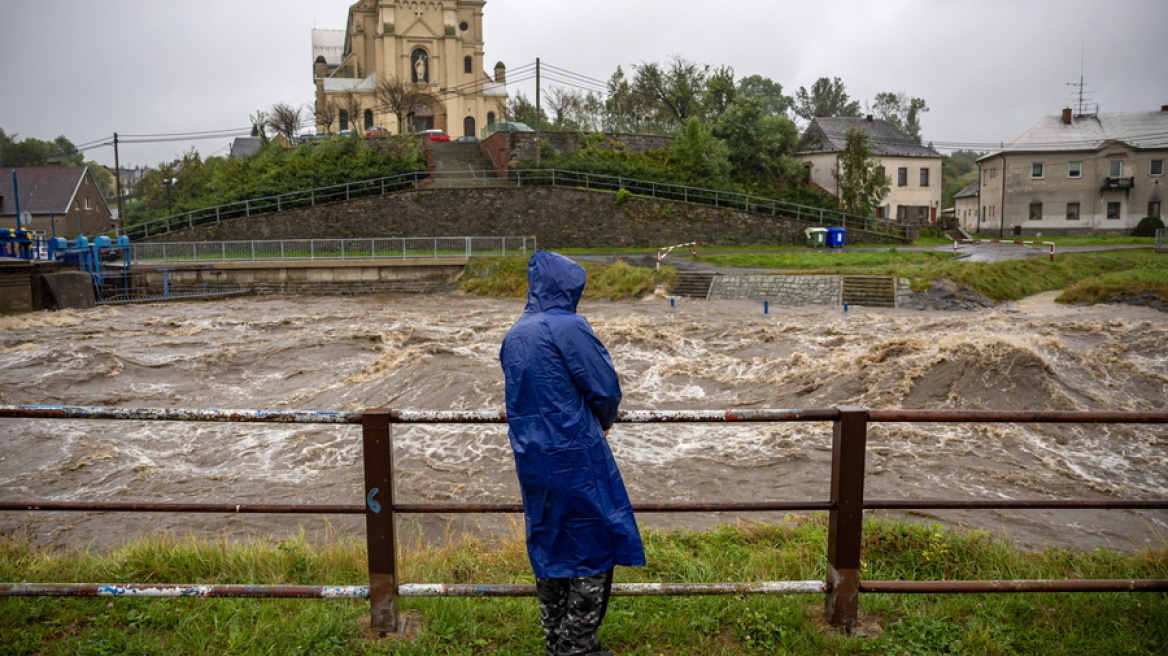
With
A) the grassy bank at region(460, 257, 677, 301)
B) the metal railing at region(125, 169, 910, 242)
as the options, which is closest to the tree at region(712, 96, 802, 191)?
the metal railing at region(125, 169, 910, 242)

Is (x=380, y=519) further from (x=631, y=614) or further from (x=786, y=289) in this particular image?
(x=786, y=289)

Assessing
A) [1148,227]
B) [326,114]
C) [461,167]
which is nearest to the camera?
[1148,227]

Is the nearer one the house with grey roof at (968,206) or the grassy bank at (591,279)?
the grassy bank at (591,279)

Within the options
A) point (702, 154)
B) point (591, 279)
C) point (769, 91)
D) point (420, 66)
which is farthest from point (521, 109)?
point (769, 91)

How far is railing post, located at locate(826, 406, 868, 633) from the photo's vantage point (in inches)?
147

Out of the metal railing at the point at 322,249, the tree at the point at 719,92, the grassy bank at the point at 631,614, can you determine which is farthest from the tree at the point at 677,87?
the grassy bank at the point at 631,614

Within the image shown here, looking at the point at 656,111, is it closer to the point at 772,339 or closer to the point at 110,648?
the point at 772,339

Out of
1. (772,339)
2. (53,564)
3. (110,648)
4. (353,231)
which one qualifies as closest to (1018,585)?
(110,648)

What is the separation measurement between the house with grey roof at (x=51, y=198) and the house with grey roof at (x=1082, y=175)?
2747 inches

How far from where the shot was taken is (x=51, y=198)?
220ft

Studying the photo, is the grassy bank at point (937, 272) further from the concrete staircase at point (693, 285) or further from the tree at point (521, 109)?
the tree at point (521, 109)

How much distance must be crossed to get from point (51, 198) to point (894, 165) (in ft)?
216

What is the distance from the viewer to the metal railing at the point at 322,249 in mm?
36125

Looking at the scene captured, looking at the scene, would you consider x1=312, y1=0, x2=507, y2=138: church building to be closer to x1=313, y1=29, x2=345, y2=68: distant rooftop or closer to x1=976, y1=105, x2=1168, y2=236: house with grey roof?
x1=313, y1=29, x2=345, y2=68: distant rooftop
